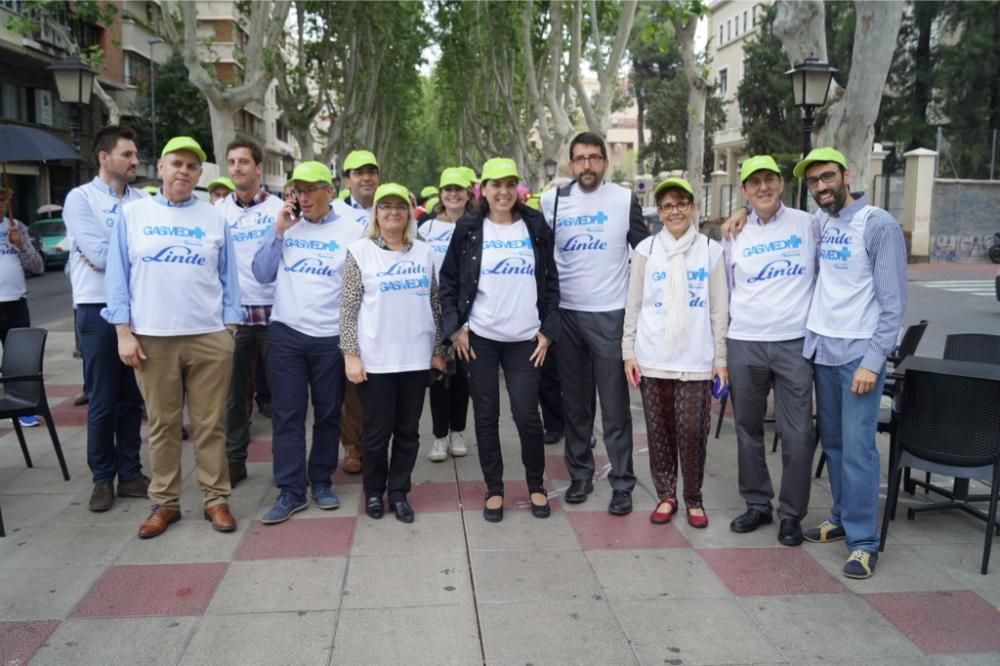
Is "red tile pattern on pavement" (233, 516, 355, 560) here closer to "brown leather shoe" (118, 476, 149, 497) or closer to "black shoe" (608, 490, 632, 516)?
"brown leather shoe" (118, 476, 149, 497)

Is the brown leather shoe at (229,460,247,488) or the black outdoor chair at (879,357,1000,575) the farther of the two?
the brown leather shoe at (229,460,247,488)

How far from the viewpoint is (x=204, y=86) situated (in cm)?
1545

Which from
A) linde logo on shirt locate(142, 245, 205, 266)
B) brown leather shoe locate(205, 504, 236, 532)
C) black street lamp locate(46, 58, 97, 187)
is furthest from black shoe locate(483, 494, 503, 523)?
black street lamp locate(46, 58, 97, 187)

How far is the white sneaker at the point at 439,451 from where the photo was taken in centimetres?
627

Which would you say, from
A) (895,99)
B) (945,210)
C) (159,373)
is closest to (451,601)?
(159,373)

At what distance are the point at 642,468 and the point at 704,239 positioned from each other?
2.01m

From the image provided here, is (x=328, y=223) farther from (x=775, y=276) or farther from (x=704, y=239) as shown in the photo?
(x=775, y=276)

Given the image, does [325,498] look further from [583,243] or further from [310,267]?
[583,243]

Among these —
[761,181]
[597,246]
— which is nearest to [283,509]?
[597,246]

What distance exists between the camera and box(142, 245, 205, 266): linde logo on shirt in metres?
4.58

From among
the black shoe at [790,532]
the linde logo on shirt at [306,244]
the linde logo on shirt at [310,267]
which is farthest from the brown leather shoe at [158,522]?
the black shoe at [790,532]

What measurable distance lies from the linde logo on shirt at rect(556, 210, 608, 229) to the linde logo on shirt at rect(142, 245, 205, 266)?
6.88 feet

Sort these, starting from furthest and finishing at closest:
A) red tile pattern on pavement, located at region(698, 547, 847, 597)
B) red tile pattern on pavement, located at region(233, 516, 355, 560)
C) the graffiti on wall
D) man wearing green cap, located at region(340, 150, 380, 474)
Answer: the graffiti on wall
man wearing green cap, located at region(340, 150, 380, 474)
red tile pattern on pavement, located at region(233, 516, 355, 560)
red tile pattern on pavement, located at region(698, 547, 847, 597)

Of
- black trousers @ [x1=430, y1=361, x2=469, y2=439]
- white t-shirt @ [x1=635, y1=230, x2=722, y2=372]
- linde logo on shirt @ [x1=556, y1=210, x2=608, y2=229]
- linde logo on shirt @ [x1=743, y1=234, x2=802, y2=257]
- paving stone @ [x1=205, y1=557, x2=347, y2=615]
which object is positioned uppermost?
linde logo on shirt @ [x1=556, y1=210, x2=608, y2=229]
